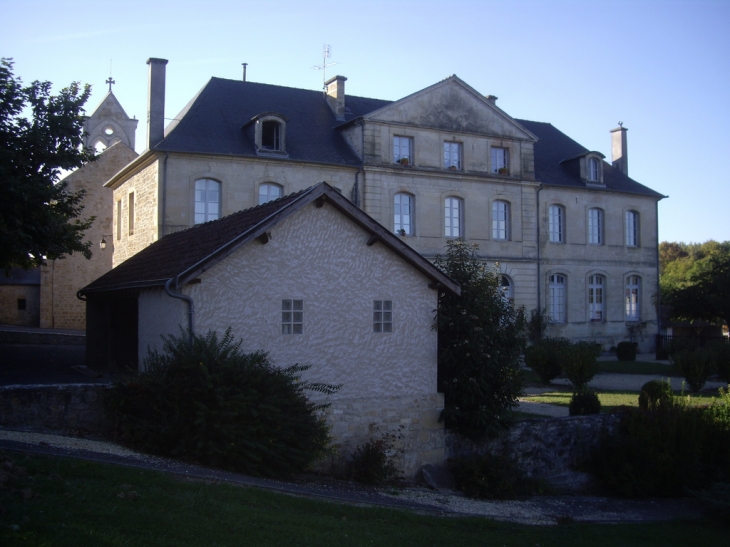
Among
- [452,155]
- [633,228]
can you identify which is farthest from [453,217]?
[633,228]

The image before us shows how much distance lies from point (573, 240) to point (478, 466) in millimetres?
20474

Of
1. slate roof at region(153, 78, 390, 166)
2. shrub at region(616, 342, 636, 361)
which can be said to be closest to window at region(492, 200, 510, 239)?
slate roof at region(153, 78, 390, 166)

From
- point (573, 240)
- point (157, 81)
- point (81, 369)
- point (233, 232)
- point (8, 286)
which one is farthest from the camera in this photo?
point (8, 286)

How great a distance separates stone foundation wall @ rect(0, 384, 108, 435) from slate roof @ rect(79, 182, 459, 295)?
6.71 ft

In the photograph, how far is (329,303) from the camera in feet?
40.2

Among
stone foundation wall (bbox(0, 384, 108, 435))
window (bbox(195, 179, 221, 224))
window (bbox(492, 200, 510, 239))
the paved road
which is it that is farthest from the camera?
window (bbox(492, 200, 510, 239))

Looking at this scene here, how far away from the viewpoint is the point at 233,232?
12.1 metres

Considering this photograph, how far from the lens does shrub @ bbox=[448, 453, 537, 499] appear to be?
12461mm

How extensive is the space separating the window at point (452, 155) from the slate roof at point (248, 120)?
3.70 meters

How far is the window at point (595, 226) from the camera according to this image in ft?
105

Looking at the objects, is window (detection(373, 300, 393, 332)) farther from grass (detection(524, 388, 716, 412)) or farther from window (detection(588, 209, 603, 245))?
window (detection(588, 209, 603, 245))

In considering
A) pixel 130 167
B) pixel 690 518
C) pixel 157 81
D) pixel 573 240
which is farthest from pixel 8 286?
pixel 690 518

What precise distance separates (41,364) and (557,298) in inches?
797

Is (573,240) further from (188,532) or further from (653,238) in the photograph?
(188,532)
